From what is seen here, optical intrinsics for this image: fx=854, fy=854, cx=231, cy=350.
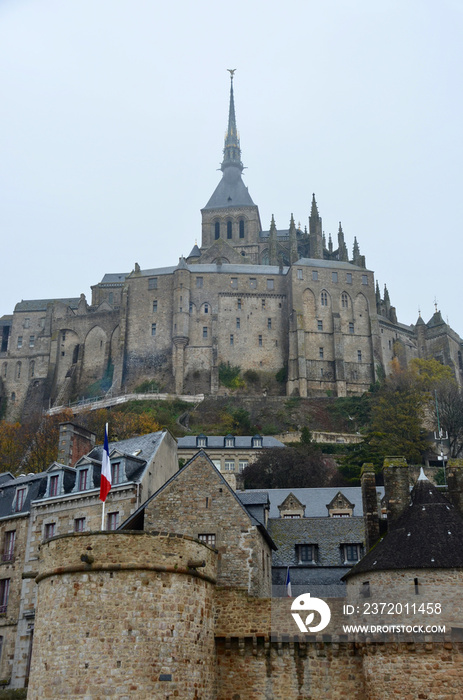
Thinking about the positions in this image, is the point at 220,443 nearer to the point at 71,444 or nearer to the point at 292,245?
the point at 71,444

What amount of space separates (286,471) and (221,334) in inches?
1464

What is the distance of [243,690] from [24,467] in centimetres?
3998

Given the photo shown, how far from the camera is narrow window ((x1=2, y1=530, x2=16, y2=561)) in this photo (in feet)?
117

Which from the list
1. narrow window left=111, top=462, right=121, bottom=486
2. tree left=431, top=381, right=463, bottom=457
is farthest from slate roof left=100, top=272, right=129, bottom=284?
narrow window left=111, top=462, right=121, bottom=486

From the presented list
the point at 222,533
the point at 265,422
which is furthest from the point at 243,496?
the point at 265,422

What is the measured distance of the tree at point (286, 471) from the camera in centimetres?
5844

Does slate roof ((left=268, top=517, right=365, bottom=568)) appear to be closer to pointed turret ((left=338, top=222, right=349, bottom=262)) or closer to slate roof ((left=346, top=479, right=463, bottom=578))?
slate roof ((left=346, top=479, right=463, bottom=578))

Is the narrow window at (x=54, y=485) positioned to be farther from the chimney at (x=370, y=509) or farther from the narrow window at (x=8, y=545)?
the chimney at (x=370, y=509)

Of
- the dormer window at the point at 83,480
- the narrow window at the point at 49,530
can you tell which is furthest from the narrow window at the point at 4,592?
the dormer window at the point at 83,480

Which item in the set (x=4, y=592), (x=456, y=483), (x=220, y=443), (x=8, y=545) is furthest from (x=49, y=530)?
(x=220, y=443)

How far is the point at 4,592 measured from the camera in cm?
3488

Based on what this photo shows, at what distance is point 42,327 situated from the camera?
108688 millimetres

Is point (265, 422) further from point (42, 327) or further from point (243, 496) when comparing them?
point (243, 496)

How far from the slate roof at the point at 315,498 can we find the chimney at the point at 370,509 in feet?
42.6
